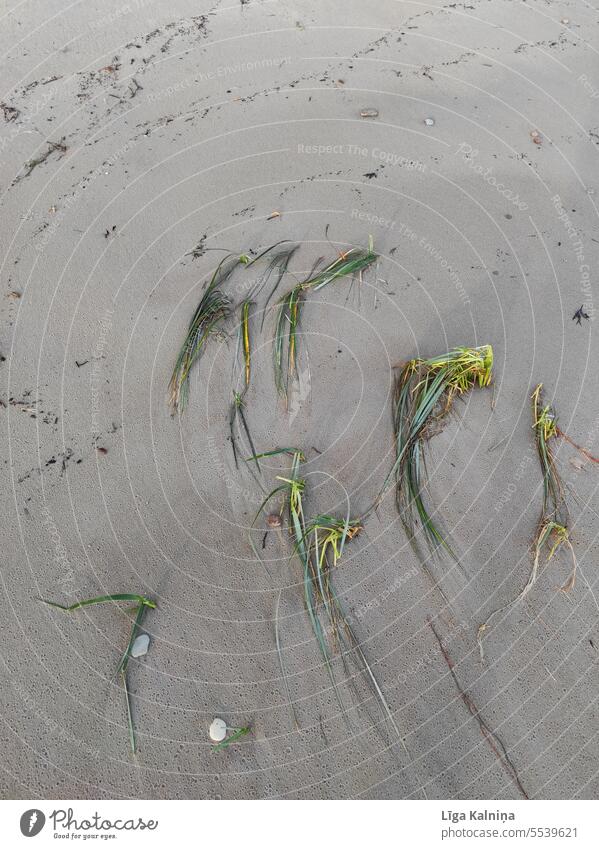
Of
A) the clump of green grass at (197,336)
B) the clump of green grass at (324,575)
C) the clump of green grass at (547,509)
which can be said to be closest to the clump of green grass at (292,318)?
the clump of green grass at (197,336)

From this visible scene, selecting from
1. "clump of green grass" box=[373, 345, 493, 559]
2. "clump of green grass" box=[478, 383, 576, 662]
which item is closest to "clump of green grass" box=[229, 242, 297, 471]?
"clump of green grass" box=[373, 345, 493, 559]

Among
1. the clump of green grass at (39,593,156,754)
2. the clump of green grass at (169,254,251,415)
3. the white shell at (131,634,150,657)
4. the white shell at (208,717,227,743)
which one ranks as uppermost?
the clump of green grass at (169,254,251,415)

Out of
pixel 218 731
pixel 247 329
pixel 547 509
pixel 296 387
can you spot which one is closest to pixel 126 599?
pixel 218 731

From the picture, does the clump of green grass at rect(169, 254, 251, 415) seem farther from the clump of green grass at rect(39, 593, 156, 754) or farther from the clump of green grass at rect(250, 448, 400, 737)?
the clump of green grass at rect(39, 593, 156, 754)

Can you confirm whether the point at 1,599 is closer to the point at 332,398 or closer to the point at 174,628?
the point at 174,628

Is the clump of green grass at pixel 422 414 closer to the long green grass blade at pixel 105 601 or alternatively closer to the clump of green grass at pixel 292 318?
the clump of green grass at pixel 292 318
